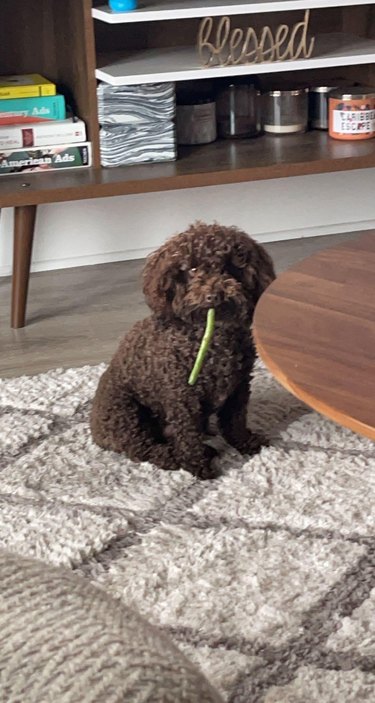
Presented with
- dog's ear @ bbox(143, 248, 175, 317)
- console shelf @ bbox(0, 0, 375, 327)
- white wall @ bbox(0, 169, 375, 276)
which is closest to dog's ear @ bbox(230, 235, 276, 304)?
dog's ear @ bbox(143, 248, 175, 317)

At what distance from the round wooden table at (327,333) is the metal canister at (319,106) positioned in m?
1.39

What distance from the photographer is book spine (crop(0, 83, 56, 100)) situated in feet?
8.03

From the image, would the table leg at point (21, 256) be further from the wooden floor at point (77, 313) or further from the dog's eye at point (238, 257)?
the dog's eye at point (238, 257)

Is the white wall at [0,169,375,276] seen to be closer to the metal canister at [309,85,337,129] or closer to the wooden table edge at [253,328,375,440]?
the metal canister at [309,85,337,129]

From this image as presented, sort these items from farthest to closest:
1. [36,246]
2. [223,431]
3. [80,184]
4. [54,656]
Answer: [36,246], [80,184], [223,431], [54,656]

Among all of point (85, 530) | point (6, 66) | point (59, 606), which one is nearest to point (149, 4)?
point (6, 66)

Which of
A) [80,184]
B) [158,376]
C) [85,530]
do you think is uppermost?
[80,184]

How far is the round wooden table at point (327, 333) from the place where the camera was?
1013 mm

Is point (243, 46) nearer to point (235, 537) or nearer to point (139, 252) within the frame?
point (139, 252)

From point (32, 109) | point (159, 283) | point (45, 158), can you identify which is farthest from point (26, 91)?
point (159, 283)

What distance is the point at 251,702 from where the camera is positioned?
1291mm

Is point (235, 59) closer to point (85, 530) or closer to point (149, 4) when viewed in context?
point (149, 4)

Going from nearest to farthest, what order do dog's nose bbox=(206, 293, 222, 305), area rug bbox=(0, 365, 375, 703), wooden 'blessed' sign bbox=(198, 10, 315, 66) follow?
area rug bbox=(0, 365, 375, 703) → dog's nose bbox=(206, 293, 222, 305) → wooden 'blessed' sign bbox=(198, 10, 315, 66)

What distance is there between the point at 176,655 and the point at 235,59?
1963 mm
